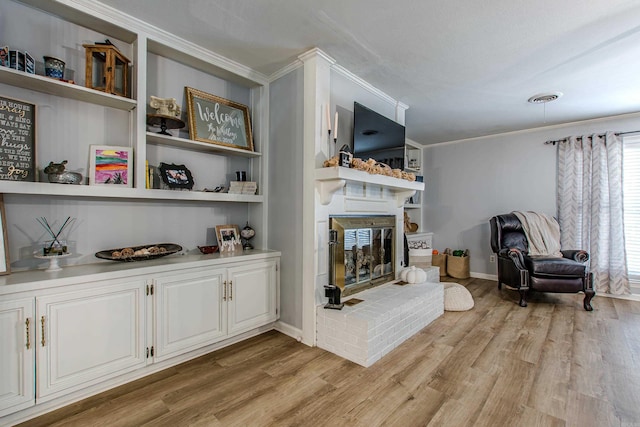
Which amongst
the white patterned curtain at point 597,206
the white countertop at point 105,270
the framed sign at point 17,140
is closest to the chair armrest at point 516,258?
the white patterned curtain at point 597,206

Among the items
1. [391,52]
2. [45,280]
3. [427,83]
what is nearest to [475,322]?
[427,83]

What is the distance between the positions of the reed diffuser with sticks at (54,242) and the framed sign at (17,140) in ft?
0.95

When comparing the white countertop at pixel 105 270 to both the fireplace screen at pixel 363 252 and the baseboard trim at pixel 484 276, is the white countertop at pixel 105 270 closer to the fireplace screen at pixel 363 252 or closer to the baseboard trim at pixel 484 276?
the fireplace screen at pixel 363 252

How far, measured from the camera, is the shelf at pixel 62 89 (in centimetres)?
160

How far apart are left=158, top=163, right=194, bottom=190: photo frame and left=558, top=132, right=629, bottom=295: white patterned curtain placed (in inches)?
192

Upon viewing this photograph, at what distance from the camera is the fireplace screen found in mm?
2566

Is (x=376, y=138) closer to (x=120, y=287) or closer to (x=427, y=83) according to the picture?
(x=427, y=83)

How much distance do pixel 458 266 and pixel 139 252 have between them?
4.60 metres

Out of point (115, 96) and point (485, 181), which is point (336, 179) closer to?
point (115, 96)

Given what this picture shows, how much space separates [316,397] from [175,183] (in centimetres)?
181

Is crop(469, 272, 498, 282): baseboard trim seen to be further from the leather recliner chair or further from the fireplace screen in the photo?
the fireplace screen

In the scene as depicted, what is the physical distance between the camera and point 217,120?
2533 millimetres

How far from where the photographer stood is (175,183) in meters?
2.25

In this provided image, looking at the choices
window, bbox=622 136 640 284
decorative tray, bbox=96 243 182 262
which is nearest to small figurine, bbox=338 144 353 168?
decorative tray, bbox=96 243 182 262
